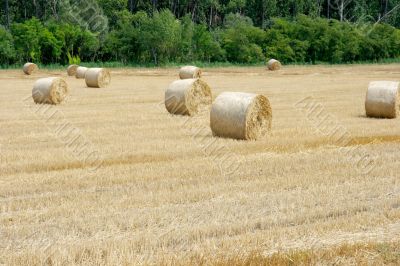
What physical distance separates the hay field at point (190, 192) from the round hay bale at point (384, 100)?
0.67 meters

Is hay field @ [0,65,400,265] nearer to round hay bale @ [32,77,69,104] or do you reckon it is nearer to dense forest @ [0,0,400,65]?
round hay bale @ [32,77,69,104]

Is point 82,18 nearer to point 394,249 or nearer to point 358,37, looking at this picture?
point 358,37

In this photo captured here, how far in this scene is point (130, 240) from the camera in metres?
5.77

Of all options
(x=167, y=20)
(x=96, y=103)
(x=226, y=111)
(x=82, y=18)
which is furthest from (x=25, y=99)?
(x=82, y=18)

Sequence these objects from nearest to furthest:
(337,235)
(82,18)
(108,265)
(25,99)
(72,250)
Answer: (108,265) < (72,250) < (337,235) < (25,99) < (82,18)

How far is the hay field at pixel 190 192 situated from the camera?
5668 mm

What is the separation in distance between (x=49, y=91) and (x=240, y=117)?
942 cm

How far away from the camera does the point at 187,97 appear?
16.3m

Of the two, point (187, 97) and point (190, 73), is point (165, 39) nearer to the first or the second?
point (190, 73)

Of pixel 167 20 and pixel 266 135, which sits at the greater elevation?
pixel 167 20

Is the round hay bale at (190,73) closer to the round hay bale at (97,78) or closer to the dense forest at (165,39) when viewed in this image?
the round hay bale at (97,78)

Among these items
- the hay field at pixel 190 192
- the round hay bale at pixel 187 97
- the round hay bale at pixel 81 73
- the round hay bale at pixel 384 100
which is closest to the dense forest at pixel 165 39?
the round hay bale at pixel 81 73

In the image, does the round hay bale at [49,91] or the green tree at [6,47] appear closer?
the round hay bale at [49,91]

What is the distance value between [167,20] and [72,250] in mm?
47812
